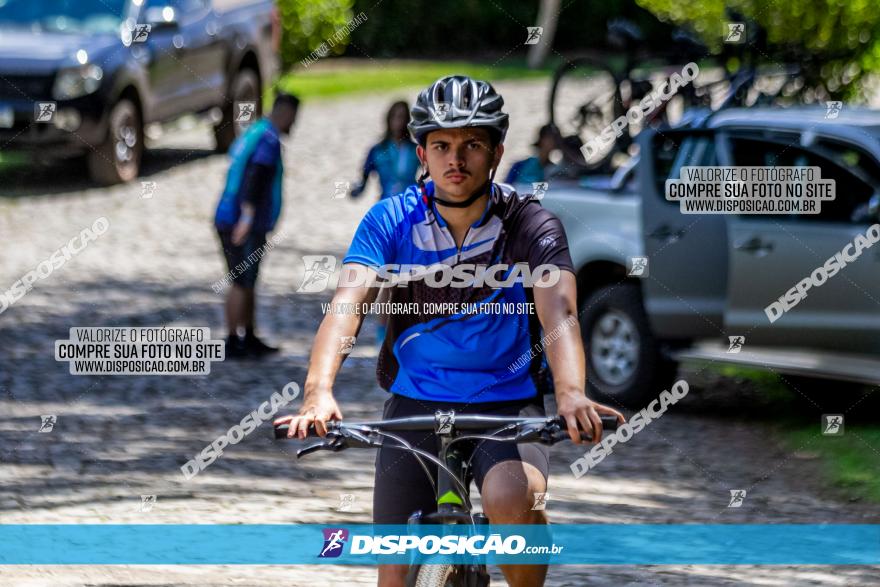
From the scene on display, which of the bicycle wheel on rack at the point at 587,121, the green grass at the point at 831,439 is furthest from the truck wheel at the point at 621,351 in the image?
the bicycle wheel on rack at the point at 587,121

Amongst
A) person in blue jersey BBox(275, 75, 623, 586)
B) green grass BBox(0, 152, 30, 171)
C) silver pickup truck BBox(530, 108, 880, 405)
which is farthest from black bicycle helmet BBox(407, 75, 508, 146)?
green grass BBox(0, 152, 30, 171)

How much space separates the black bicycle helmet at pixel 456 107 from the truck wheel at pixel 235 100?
52.3 feet

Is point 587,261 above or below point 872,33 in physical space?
below

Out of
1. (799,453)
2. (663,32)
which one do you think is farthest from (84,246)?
(663,32)

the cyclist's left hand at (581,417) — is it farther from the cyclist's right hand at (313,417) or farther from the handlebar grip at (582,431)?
the cyclist's right hand at (313,417)

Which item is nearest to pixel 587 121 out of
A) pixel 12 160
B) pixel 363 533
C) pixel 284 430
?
pixel 12 160

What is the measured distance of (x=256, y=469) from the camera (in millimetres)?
9023

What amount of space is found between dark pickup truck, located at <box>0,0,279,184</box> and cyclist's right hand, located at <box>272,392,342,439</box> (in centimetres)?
1236

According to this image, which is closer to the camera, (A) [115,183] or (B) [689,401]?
(B) [689,401]

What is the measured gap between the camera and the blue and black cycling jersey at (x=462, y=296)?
4.67 m

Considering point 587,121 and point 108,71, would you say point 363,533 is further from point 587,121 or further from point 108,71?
point 108,71

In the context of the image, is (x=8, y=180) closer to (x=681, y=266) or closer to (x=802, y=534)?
(x=681, y=266)

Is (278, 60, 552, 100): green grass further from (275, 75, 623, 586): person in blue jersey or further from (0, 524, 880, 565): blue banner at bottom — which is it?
(275, 75, 623, 586): person in blue jersey

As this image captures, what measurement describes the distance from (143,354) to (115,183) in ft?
23.6
